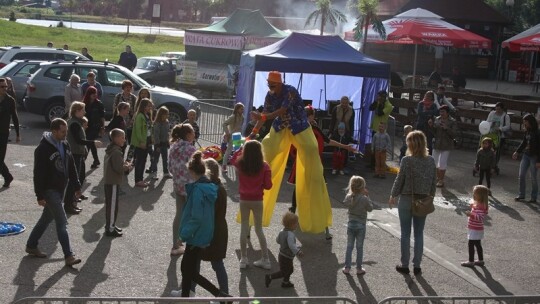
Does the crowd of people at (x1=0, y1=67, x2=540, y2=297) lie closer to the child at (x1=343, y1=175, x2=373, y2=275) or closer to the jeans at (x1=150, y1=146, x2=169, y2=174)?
the child at (x1=343, y1=175, x2=373, y2=275)

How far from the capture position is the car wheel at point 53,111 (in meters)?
20.2

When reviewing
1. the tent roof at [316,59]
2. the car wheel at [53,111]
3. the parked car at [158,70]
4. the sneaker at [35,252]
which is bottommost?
the sneaker at [35,252]


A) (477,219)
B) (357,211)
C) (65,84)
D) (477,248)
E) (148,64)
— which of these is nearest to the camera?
(357,211)

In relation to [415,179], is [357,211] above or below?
below

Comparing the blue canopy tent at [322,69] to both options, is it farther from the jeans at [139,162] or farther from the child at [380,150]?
the jeans at [139,162]

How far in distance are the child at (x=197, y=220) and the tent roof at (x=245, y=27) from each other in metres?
24.2

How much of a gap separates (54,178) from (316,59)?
29.3ft

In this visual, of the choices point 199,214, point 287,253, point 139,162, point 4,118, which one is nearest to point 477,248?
point 287,253

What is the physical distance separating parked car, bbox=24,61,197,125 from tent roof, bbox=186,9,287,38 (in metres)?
11.5

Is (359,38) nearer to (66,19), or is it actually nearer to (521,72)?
(521,72)

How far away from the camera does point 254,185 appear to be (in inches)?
366

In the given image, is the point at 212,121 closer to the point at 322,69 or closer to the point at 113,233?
the point at 322,69

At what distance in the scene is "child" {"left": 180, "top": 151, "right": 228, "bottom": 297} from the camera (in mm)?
7625

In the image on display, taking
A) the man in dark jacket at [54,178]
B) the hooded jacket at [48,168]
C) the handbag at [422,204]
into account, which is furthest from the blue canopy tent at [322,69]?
the hooded jacket at [48,168]
